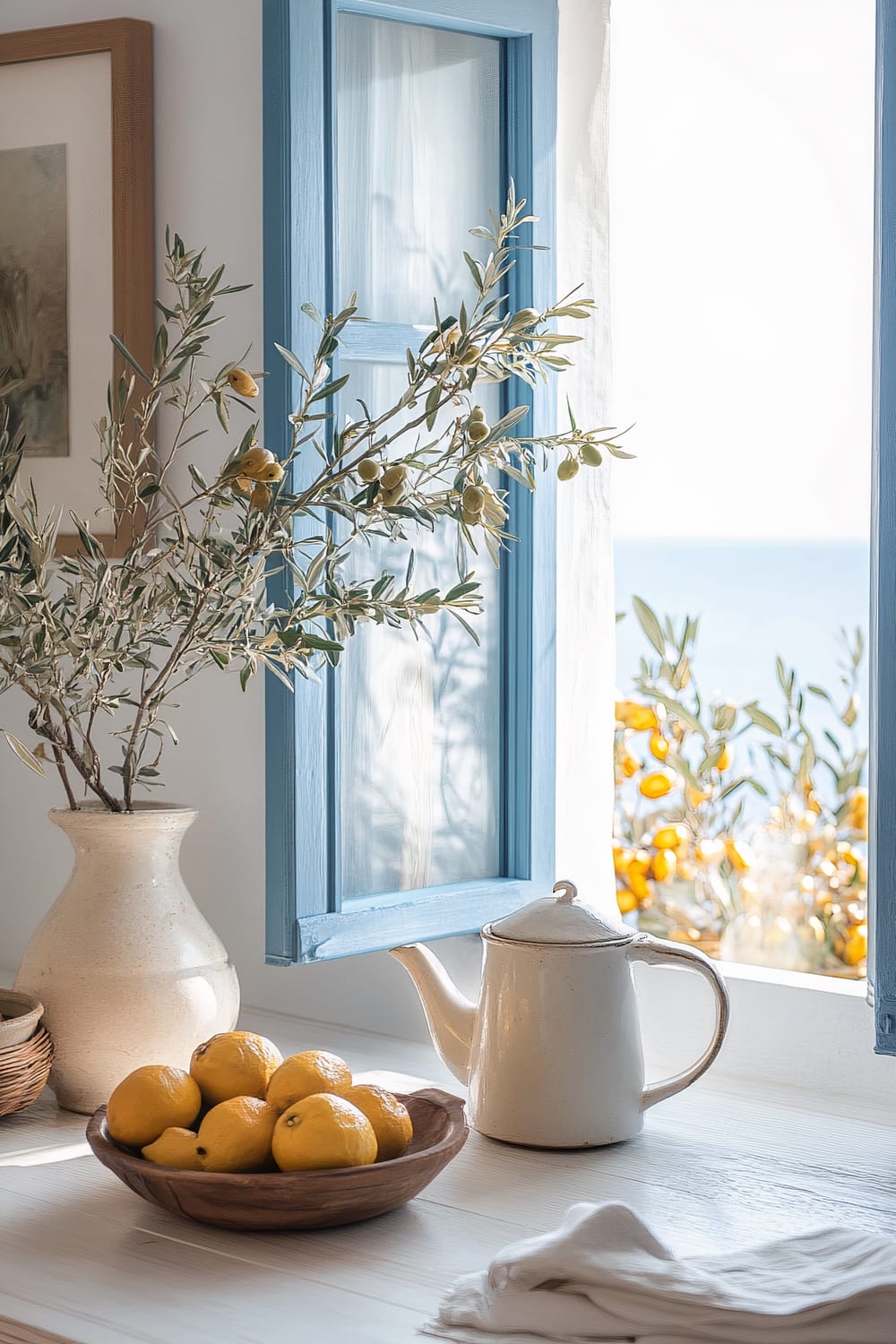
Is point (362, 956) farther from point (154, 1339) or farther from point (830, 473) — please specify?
point (830, 473)

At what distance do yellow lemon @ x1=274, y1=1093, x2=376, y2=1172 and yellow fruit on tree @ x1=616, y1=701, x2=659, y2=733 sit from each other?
1.62m

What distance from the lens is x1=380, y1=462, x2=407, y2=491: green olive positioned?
131 cm

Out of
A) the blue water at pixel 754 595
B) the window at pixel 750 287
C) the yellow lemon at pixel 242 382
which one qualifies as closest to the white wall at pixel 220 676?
the yellow lemon at pixel 242 382

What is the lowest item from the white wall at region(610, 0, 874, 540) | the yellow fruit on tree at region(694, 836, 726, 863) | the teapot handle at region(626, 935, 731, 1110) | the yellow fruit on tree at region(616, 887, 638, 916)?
the yellow fruit on tree at region(616, 887, 638, 916)

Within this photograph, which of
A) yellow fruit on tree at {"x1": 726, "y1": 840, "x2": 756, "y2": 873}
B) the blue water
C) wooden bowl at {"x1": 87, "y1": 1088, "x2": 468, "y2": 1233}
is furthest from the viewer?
the blue water

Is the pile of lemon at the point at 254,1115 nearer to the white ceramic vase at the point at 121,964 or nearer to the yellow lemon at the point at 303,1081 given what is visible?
the yellow lemon at the point at 303,1081

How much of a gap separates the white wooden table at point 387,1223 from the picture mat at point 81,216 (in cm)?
81

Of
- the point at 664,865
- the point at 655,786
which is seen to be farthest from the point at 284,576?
the point at 664,865

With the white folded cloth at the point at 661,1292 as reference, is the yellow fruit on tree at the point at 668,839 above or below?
above

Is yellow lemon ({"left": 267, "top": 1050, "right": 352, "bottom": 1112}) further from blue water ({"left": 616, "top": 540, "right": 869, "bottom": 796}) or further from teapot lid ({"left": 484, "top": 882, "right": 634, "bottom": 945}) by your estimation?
blue water ({"left": 616, "top": 540, "right": 869, "bottom": 796})

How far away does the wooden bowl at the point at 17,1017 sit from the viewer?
4.37 feet

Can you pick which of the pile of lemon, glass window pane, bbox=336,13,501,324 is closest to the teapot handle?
the pile of lemon

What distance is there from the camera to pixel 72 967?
141 centimetres

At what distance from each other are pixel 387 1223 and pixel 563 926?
30cm
